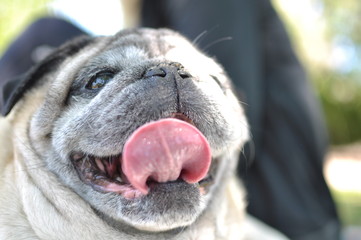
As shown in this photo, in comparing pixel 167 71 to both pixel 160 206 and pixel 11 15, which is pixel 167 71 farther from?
pixel 11 15

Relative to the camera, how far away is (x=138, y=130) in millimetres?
1401

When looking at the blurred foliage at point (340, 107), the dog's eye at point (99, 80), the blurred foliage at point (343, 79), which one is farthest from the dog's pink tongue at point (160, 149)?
the blurred foliage at point (343, 79)

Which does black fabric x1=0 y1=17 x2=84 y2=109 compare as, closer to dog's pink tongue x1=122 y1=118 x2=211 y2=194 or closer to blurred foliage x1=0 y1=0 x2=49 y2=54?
dog's pink tongue x1=122 y1=118 x2=211 y2=194

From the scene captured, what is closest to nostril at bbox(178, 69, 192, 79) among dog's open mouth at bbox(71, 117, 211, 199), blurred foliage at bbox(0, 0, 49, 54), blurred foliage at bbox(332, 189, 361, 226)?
dog's open mouth at bbox(71, 117, 211, 199)

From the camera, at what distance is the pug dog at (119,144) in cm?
147

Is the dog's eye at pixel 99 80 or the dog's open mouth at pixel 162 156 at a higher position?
the dog's eye at pixel 99 80

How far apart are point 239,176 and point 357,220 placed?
10.6 ft

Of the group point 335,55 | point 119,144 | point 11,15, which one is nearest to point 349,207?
point 119,144

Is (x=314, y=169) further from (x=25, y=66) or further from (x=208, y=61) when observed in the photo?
(x=25, y=66)

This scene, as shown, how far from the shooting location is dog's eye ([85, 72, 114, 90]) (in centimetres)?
172

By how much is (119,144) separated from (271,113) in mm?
1473

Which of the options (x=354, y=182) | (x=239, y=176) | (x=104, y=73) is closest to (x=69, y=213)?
(x=104, y=73)

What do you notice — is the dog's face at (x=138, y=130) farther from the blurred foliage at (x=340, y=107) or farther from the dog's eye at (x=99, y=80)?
the blurred foliage at (x=340, y=107)

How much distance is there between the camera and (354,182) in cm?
764
